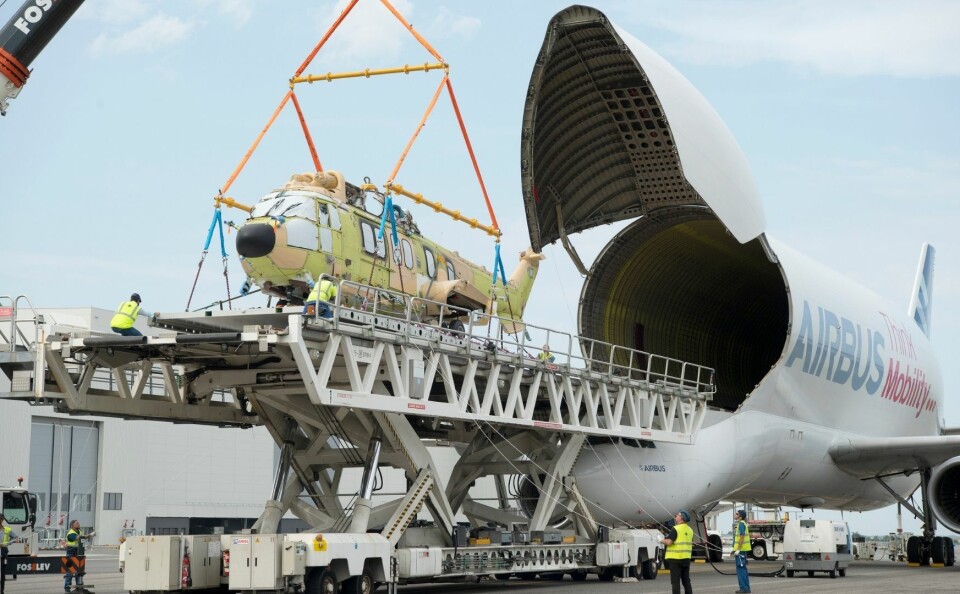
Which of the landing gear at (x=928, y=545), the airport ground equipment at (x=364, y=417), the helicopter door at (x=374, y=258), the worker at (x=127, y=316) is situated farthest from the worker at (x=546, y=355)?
the landing gear at (x=928, y=545)

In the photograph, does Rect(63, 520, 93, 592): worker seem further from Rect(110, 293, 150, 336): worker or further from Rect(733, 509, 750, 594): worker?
Rect(733, 509, 750, 594): worker

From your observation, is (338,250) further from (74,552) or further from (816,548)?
(816,548)

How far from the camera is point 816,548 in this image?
2678 centimetres

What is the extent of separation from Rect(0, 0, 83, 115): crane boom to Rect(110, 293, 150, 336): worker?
8218 mm

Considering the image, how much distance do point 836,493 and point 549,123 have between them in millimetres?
14247

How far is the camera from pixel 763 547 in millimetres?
38750

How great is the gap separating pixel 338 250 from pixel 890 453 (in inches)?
711

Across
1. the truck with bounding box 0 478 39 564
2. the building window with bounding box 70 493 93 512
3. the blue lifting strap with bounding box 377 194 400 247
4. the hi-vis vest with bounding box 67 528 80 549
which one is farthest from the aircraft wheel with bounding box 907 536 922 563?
the building window with bounding box 70 493 93 512

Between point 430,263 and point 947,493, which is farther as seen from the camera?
point 947,493

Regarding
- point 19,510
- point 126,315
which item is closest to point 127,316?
point 126,315

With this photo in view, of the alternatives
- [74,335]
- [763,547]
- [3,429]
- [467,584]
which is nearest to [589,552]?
[467,584]

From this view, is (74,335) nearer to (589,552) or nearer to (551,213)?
(589,552)

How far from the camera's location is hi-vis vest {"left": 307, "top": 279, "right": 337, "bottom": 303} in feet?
55.2

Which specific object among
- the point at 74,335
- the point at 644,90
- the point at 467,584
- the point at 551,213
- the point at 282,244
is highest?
the point at 644,90
